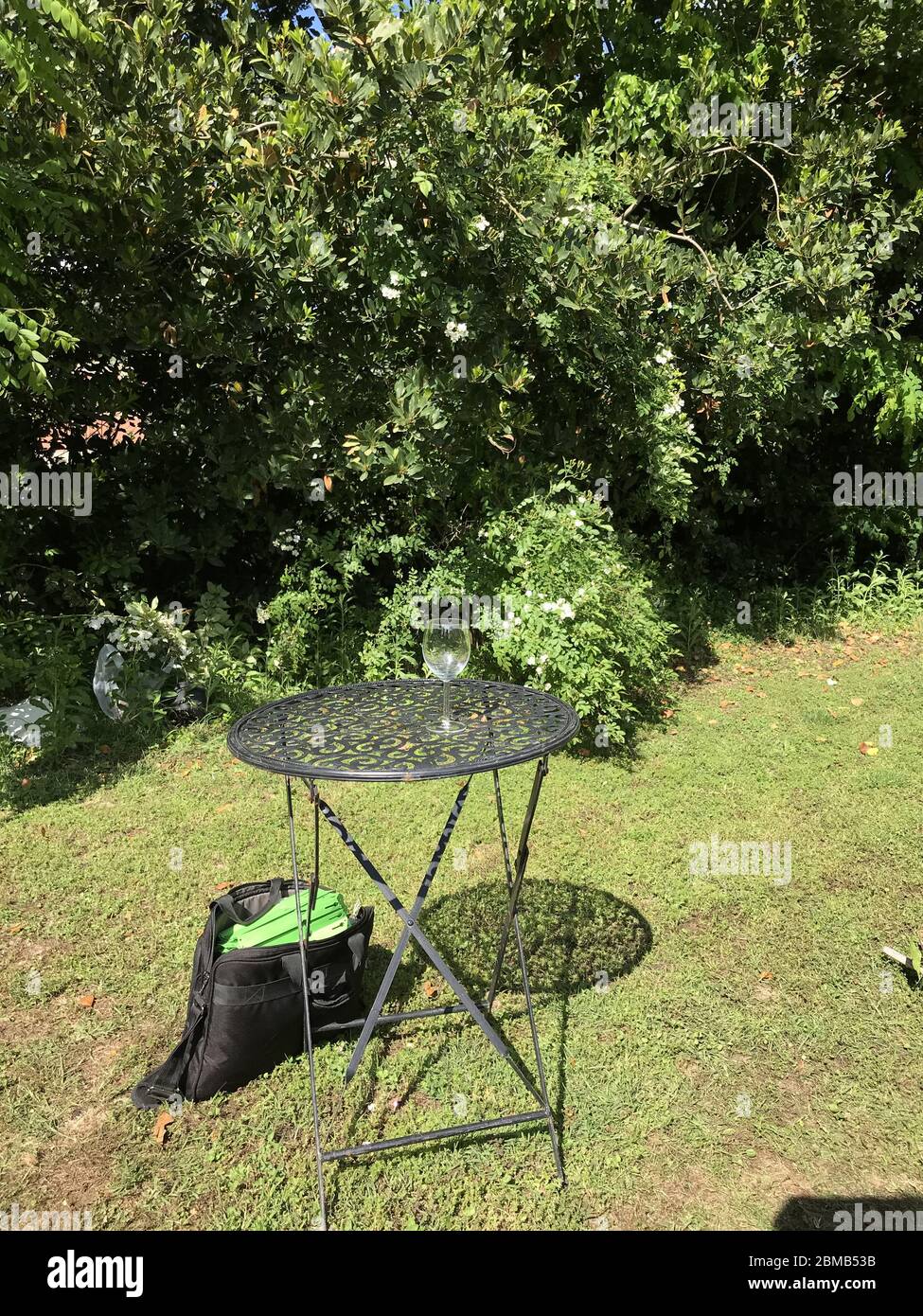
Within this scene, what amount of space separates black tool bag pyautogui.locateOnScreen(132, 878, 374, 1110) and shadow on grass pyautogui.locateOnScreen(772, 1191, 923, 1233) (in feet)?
4.14

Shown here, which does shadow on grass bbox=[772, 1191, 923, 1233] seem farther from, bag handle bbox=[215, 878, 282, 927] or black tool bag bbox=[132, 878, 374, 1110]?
bag handle bbox=[215, 878, 282, 927]

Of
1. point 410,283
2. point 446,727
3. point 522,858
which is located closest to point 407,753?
point 446,727

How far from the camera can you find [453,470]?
17.4ft

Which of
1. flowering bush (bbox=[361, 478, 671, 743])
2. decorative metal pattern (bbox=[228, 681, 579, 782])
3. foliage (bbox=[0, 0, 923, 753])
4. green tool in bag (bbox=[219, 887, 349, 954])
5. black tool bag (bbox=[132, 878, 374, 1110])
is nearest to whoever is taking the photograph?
decorative metal pattern (bbox=[228, 681, 579, 782])

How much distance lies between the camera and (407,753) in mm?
2131

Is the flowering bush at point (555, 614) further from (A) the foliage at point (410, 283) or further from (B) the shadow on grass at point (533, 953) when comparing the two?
(B) the shadow on grass at point (533, 953)

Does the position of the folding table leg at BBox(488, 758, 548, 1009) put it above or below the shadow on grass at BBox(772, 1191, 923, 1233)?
above

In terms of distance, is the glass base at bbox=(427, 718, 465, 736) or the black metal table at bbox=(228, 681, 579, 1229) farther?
the glass base at bbox=(427, 718, 465, 736)

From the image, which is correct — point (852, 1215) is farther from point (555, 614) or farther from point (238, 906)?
point (555, 614)

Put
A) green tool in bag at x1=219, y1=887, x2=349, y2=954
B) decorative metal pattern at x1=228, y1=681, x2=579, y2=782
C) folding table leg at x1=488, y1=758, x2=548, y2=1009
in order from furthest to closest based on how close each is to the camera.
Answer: green tool in bag at x1=219, y1=887, x2=349, y2=954
folding table leg at x1=488, y1=758, x2=548, y2=1009
decorative metal pattern at x1=228, y1=681, x2=579, y2=782

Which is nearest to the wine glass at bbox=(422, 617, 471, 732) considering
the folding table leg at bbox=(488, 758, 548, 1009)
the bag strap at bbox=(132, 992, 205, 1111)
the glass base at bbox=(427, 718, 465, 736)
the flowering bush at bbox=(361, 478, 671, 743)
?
the glass base at bbox=(427, 718, 465, 736)

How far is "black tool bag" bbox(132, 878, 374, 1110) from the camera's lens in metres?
2.40
